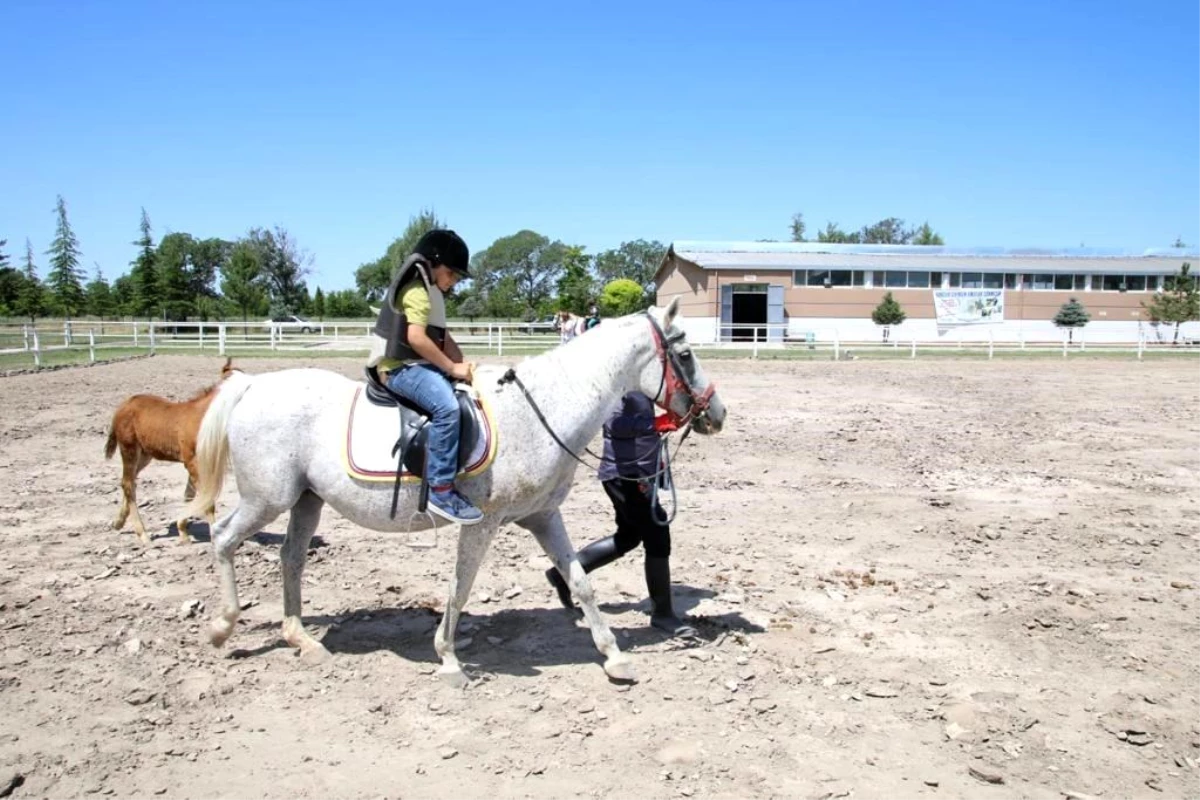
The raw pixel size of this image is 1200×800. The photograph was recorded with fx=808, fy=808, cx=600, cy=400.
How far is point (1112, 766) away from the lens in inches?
157

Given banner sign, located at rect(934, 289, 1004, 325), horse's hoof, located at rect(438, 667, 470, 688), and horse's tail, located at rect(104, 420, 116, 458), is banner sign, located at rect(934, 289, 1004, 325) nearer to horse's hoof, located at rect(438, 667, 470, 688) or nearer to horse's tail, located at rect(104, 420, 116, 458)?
horse's tail, located at rect(104, 420, 116, 458)

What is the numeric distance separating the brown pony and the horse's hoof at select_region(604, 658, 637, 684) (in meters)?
4.80

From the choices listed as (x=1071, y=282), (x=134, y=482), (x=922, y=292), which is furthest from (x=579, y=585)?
(x=1071, y=282)

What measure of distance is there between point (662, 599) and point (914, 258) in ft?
167

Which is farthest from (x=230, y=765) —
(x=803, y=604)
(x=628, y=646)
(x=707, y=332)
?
(x=707, y=332)

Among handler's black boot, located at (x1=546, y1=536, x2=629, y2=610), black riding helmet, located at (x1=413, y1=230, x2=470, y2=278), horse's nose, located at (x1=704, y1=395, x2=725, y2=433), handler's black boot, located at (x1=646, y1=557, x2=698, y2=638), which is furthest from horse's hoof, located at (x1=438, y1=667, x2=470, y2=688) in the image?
Answer: black riding helmet, located at (x1=413, y1=230, x2=470, y2=278)

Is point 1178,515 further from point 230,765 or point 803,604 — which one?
point 230,765

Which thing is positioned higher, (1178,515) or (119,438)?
(119,438)

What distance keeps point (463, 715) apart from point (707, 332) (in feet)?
130

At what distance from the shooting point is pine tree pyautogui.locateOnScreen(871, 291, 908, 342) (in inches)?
1875

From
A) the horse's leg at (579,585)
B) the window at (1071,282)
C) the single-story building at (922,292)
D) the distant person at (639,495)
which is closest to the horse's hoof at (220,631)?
the horse's leg at (579,585)

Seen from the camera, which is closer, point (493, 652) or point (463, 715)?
point (463, 715)

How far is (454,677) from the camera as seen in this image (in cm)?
482

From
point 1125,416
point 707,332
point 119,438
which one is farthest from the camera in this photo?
point 707,332
